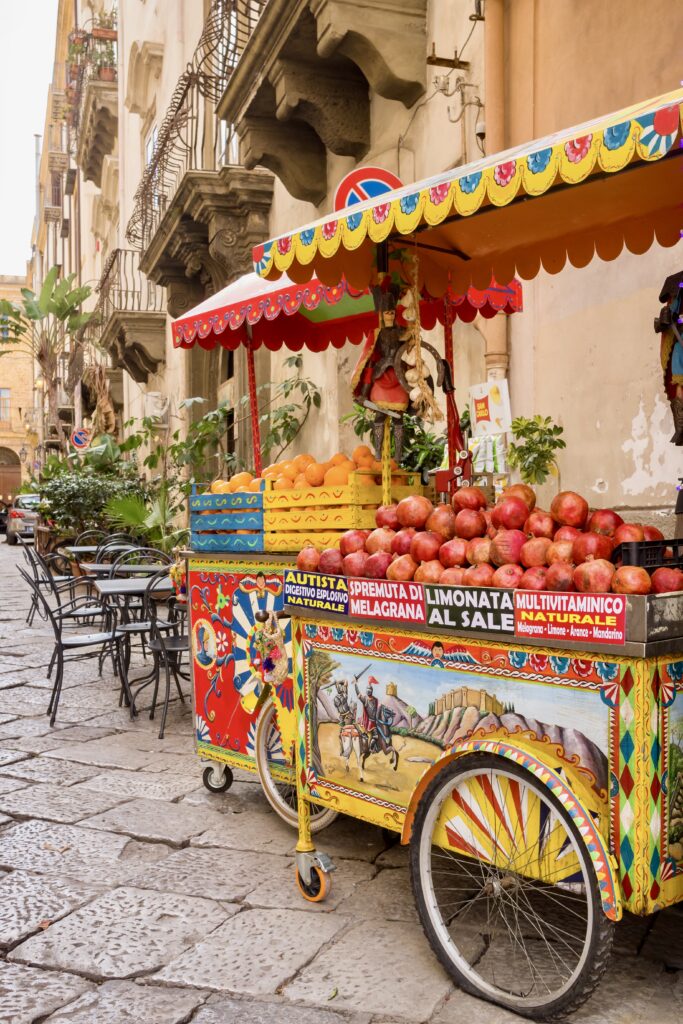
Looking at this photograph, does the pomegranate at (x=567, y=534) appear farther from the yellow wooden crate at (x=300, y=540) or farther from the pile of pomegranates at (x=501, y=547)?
the yellow wooden crate at (x=300, y=540)

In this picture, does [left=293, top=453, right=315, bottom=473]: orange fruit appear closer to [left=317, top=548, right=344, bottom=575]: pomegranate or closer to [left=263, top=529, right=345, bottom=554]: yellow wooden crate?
[left=263, top=529, right=345, bottom=554]: yellow wooden crate

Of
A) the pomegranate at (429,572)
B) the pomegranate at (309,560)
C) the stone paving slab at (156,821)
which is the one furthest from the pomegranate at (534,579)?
the stone paving slab at (156,821)

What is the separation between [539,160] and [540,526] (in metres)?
1.04

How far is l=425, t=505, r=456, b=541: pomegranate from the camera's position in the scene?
10.2 feet

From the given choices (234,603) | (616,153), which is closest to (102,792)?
(234,603)

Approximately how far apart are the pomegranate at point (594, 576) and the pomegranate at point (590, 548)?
135 mm

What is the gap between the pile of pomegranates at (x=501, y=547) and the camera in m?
2.49

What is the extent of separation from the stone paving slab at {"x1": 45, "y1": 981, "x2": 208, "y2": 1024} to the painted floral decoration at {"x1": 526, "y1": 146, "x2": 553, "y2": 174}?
2.47 metres

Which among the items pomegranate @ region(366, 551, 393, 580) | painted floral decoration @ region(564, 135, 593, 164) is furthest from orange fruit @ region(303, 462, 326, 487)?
painted floral decoration @ region(564, 135, 593, 164)

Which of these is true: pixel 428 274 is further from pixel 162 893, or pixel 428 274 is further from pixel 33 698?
pixel 33 698

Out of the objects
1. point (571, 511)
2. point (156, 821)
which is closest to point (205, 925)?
point (156, 821)

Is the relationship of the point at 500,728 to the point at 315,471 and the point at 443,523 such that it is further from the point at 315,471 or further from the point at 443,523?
the point at 315,471

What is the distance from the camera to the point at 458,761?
8.66 feet

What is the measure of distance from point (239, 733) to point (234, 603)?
1.90 ft
